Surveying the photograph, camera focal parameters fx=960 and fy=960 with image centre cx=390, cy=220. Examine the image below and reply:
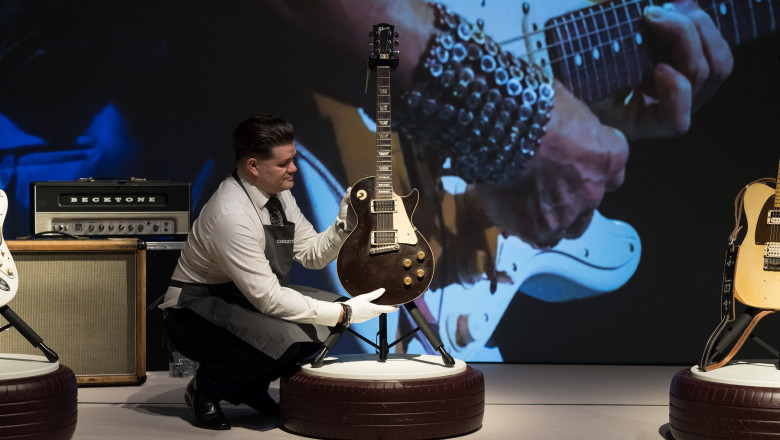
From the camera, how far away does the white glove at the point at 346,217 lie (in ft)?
11.2

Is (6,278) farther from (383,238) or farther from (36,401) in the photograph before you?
(383,238)

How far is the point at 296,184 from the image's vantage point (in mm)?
4770

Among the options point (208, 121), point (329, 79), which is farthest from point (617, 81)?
point (208, 121)

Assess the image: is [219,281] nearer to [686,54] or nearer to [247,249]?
[247,249]

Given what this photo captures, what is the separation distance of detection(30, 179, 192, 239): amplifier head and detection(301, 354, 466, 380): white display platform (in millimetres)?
1358

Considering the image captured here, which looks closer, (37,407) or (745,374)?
(37,407)

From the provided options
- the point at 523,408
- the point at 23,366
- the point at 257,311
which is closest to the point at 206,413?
the point at 257,311

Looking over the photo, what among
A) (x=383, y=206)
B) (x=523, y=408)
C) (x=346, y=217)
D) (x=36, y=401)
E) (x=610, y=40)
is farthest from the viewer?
(x=610, y=40)

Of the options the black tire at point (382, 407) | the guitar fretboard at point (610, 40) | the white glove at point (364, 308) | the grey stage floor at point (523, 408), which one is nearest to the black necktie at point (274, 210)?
the white glove at point (364, 308)

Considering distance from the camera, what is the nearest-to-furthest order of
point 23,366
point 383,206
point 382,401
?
point 23,366, point 382,401, point 383,206

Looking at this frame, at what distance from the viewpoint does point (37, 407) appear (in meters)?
2.79

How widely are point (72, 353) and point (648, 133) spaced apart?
9.45ft

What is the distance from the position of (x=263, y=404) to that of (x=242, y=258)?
2.10 feet

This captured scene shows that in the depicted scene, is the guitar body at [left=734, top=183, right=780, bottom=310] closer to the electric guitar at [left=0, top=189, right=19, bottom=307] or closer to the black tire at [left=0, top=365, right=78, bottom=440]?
the black tire at [left=0, top=365, right=78, bottom=440]
